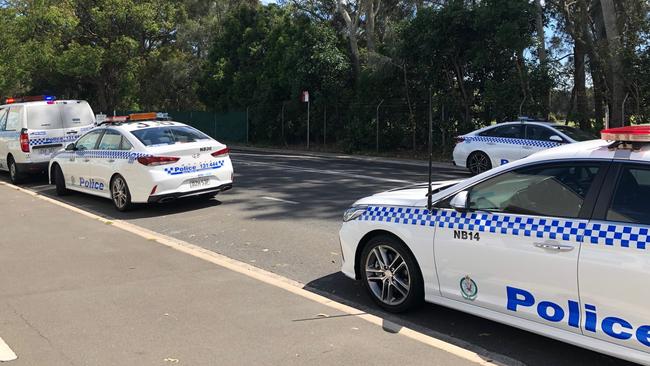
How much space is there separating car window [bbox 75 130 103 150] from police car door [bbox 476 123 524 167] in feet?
30.6

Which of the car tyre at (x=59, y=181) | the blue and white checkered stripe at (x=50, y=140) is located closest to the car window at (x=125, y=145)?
the car tyre at (x=59, y=181)

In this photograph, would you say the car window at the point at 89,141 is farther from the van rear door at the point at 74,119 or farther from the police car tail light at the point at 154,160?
the van rear door at the point at 74,119

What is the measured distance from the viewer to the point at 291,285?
5.80 meters

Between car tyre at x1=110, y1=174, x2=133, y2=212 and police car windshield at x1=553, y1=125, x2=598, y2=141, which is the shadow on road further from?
police car windshield at x1=553, y1=125, x2=598, y2=141

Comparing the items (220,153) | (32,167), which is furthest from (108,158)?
(32,167)

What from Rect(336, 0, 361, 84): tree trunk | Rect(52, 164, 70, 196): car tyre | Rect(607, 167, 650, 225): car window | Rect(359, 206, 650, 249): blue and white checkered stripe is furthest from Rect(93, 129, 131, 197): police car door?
Rect(336, 0, 361, 84): tree trunk

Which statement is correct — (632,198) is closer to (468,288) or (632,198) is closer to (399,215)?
(468,288)

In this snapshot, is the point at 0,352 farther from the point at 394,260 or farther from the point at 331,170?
the point at 331,170

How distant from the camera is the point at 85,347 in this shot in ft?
14.1

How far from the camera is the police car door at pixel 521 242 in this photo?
3770 mm

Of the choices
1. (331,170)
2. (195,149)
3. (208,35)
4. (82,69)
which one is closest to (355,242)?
(195,149)

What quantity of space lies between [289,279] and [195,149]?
4603mm

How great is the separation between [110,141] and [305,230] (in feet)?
14.8

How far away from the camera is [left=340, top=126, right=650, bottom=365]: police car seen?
11.5 ft
